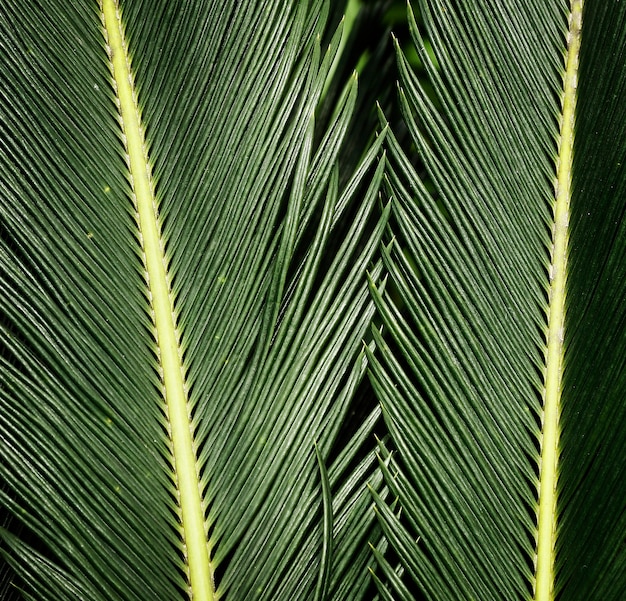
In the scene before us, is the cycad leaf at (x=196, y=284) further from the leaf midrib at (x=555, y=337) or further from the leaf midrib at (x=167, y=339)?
the leaf midrib at (x=555, y=337)

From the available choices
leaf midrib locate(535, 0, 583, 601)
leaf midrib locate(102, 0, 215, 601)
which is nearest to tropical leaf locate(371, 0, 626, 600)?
leaf midrib locate(535, 0, 583, 601)

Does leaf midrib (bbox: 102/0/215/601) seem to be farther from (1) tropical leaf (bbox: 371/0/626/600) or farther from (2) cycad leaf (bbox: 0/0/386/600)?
(1) tropical leaf (bbox: 371/0/626/600)

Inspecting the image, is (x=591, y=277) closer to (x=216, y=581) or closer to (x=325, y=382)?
(x=325, y=382)

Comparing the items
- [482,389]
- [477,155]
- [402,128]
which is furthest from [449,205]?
[402,128]

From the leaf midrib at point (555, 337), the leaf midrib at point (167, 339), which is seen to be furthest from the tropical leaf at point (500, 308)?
the leaf midrib at point (167, 339)

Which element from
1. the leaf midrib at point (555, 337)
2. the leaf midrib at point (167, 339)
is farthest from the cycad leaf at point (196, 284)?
the leaf midrib at point (555, 337)

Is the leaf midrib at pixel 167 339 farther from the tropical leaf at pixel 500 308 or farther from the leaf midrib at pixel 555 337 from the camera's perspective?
the leaf midrib at pixel 555 337

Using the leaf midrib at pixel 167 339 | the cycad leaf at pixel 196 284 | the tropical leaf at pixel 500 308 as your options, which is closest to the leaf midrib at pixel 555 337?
the tropical leaf at pixel 500 308
